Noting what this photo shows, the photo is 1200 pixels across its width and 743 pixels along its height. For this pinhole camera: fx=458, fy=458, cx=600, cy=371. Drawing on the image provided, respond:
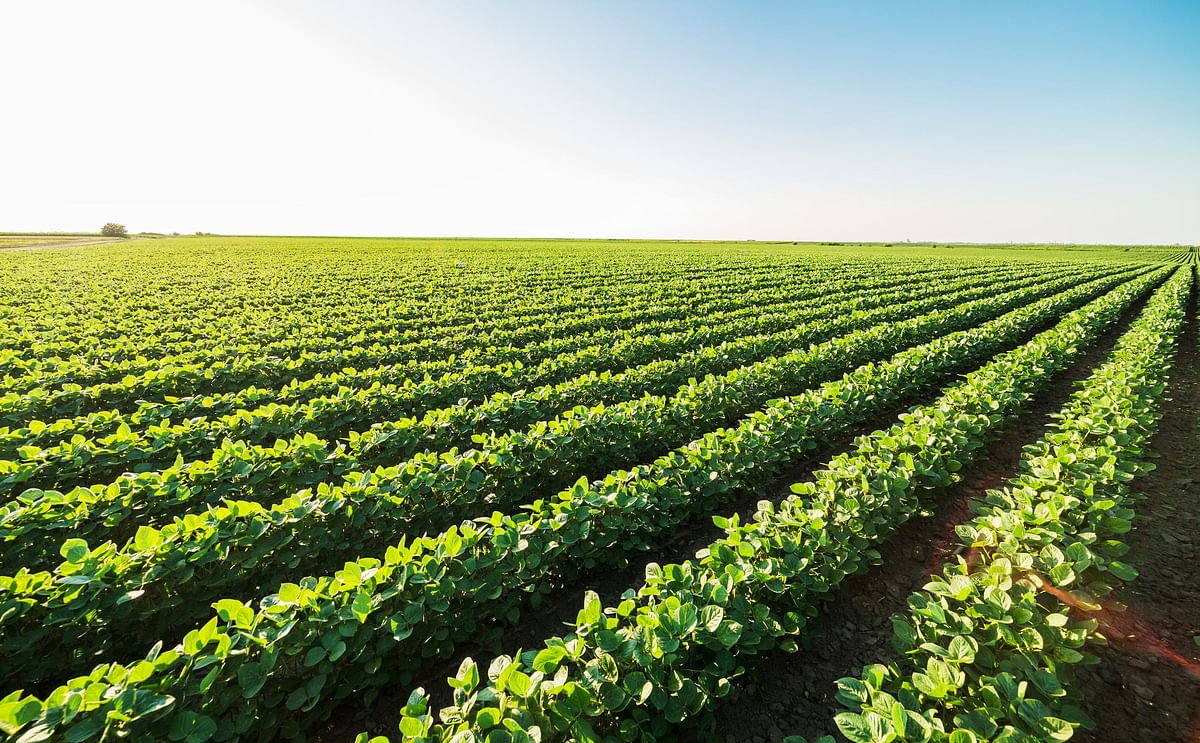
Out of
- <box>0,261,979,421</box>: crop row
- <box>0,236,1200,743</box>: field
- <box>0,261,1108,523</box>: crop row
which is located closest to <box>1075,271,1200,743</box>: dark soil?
<box>0,236,1200,743</box>: field

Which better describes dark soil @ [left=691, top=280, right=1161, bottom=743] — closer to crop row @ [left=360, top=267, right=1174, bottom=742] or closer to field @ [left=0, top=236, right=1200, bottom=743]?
field @ [left=0, top=236, right=1200, bottom=743]

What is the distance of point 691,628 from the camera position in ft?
8.62

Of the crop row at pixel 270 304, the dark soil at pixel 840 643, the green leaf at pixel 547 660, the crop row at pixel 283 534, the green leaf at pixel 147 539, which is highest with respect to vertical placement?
the crop row at pixel 270 304

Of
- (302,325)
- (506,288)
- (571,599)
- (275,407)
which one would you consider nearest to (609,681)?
(571,599)

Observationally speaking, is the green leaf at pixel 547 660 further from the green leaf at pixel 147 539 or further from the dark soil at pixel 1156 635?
the dark soil at pixel 1156 635

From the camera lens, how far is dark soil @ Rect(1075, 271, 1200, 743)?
3.09m

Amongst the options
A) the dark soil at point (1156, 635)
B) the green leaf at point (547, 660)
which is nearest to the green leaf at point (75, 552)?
the green leaf at point (547, 660)

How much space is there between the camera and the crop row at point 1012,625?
2.25 metres

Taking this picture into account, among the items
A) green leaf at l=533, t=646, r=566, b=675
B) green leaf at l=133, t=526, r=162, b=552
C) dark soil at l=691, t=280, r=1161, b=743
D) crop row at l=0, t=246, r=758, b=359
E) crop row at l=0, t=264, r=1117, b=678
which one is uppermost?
crop row at l=0, t=246, r=758, b=359

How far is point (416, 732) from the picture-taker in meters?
2.13

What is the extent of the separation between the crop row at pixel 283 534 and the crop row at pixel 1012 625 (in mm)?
3658

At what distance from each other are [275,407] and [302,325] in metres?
8.47

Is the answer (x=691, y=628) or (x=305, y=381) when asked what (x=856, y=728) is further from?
(x=305, y=381)

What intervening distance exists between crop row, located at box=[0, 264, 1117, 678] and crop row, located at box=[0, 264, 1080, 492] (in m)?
1.54
